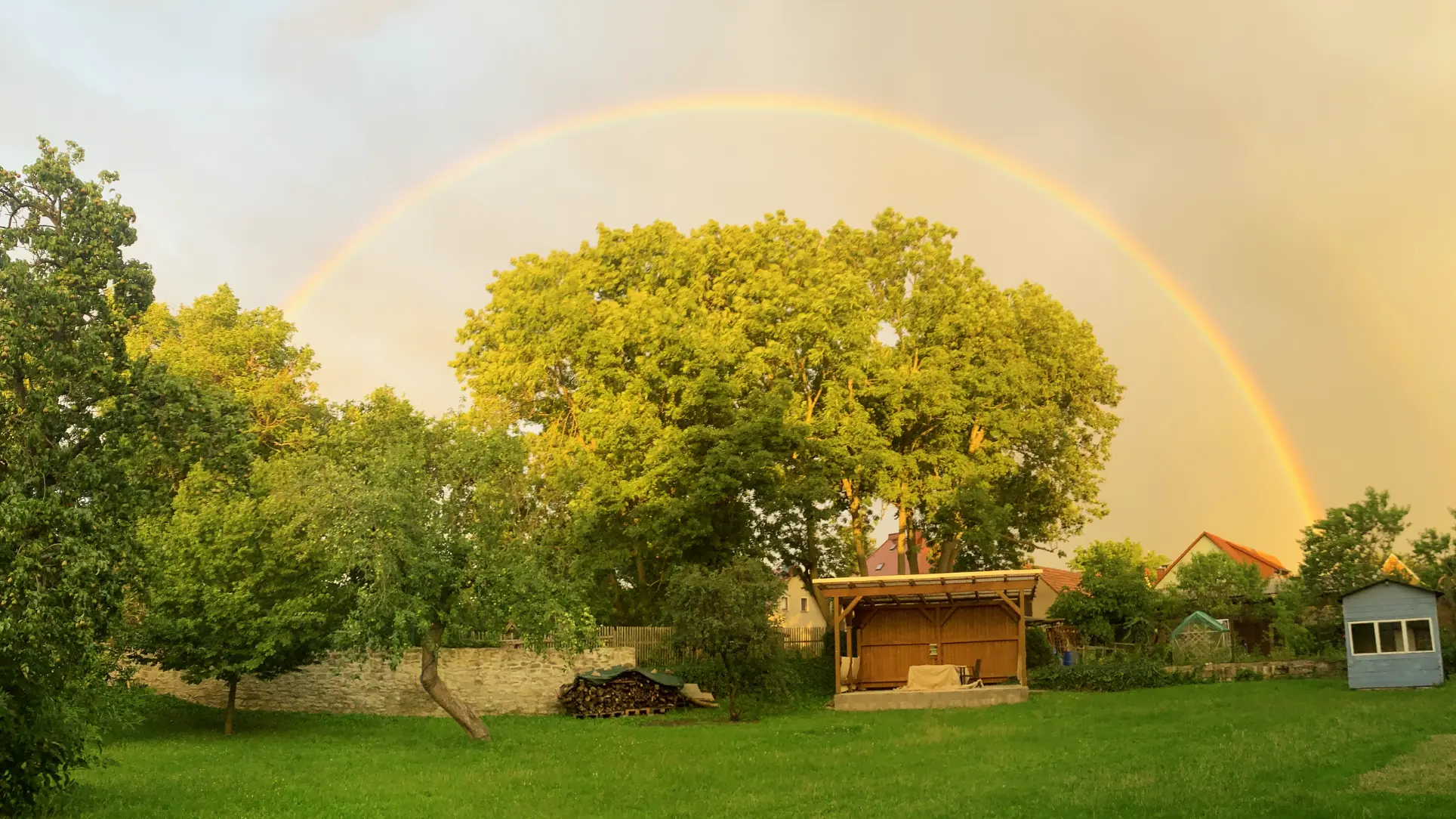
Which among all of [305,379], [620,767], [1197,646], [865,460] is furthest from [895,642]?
[305,379]

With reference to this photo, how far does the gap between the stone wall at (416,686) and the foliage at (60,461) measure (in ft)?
54.7

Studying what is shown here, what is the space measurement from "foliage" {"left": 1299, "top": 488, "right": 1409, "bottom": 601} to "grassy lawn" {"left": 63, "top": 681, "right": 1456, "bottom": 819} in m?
10.2

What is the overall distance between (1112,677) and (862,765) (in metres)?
17.3

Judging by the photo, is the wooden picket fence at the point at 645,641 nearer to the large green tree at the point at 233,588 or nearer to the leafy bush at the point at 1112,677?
the large green tree at the point at 233,588

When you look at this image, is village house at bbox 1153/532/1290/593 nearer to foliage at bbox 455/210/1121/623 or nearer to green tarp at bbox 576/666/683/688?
foliage at bbox 455/210/1121/623

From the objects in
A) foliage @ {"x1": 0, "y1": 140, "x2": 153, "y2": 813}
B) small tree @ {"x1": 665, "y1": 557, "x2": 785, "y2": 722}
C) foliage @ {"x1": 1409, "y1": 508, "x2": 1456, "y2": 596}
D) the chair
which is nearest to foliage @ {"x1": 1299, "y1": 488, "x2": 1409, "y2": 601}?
foliage @ {"x1": 1409, "y1": 508, "x2": 1456, "y2": 596}

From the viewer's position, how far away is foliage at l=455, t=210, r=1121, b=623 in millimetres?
38188

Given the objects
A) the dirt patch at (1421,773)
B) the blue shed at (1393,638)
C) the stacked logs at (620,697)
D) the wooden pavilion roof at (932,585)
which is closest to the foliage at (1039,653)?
the wooden pavilion roof at (932,585)

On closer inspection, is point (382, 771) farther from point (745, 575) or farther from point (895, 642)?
point (895, 642)

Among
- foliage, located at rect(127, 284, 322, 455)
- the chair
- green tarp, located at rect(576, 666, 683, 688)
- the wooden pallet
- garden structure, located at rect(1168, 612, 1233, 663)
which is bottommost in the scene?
the wooden pallet

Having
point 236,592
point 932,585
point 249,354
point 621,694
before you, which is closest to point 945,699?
point 932,585

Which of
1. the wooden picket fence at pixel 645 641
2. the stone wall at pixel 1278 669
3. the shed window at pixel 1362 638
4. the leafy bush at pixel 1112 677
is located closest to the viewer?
the shed window at pixel 1362 638

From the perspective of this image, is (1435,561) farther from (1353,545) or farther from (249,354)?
(249,354)

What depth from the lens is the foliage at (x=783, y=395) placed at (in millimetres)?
38188
